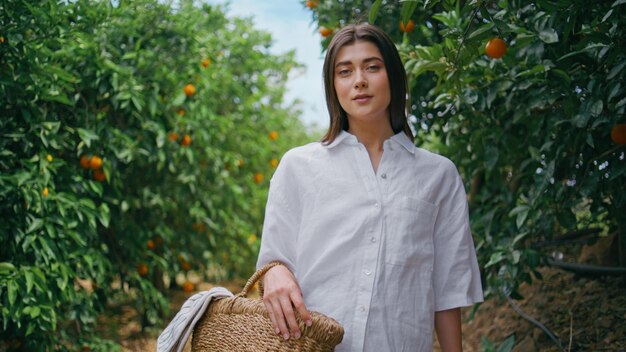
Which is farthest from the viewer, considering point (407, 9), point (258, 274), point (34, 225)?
point (34, 225)

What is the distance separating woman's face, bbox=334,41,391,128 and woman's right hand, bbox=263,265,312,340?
379 millimetres

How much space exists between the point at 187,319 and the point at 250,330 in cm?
17

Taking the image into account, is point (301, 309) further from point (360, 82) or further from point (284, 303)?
point (360, 82)

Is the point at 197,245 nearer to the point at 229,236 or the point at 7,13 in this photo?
the point at 229,236

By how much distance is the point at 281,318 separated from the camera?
138cm

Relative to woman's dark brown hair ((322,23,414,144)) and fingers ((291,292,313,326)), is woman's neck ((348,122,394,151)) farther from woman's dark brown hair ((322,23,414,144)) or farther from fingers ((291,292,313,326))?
fingers ((291,292,313,326))

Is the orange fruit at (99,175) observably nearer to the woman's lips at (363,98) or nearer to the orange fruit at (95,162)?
the orange fruit at (95,162)

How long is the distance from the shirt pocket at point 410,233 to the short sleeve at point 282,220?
21 centimetres

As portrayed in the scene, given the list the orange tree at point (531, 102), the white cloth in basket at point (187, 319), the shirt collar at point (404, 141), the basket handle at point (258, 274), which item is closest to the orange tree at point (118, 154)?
the orange tree at point (531, 102)

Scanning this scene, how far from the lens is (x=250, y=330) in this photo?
1429mm

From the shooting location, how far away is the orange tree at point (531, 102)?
1.98 metres

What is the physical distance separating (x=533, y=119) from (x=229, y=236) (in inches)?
123

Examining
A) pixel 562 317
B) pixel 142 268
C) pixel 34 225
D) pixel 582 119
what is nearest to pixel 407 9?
pixel 582 119

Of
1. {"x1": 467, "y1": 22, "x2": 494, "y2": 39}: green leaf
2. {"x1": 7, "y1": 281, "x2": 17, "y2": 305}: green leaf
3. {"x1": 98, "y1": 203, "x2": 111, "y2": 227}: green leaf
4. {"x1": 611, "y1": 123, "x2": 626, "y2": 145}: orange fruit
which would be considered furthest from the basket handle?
{"x1": 98, "y1": 203, "x2": 111, "y2": 227}: green leaf
